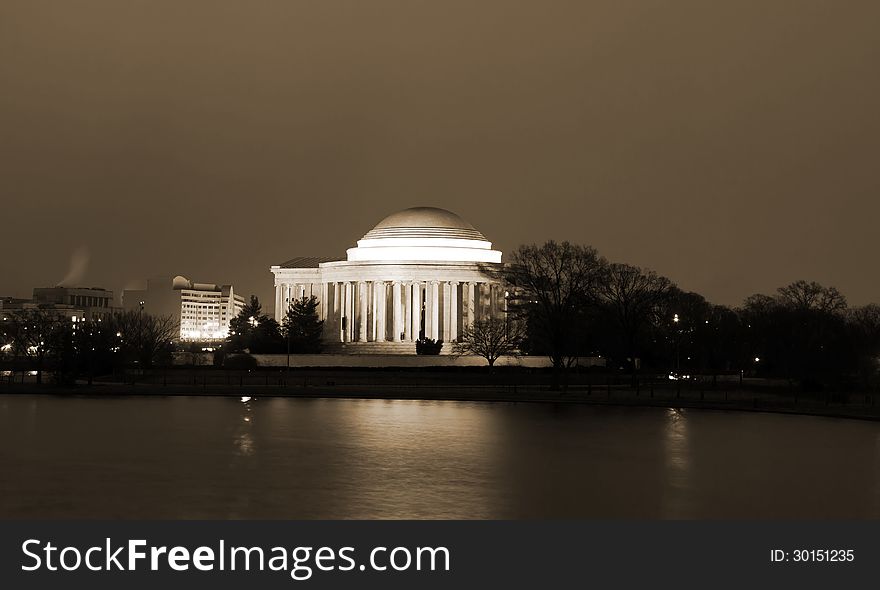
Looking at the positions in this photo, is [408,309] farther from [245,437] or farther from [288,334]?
[245,437]

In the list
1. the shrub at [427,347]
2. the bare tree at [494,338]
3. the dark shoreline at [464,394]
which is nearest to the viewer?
the dark shoreline at [464,394]

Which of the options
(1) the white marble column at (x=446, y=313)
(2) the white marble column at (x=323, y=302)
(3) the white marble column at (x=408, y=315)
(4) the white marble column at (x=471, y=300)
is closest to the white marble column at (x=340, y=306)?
(2) the white marble column at (x=323, y=302)

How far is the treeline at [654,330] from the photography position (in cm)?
9269

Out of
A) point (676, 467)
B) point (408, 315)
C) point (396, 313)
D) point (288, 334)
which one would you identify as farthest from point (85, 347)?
point (676, 467)

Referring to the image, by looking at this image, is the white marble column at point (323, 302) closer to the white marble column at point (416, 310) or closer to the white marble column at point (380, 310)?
the white marble column at point (380, 310)

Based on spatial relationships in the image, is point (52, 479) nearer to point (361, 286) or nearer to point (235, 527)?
point (235, 527)

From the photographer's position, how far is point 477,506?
3088 cm

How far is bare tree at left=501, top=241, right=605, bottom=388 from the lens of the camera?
93000 mm

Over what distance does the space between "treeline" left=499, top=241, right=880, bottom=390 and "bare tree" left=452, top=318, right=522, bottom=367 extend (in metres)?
1.38

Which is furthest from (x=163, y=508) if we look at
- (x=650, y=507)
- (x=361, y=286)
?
(x=361, y=286)

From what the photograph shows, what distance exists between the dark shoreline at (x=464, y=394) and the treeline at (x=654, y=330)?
7.05m

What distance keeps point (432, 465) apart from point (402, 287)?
337 ft

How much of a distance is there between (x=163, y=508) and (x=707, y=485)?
13530 mm

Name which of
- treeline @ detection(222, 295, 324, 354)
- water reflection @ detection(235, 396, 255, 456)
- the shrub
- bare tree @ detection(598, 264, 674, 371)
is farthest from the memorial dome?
water reflection @ detection(235, 396, 255, 456)
